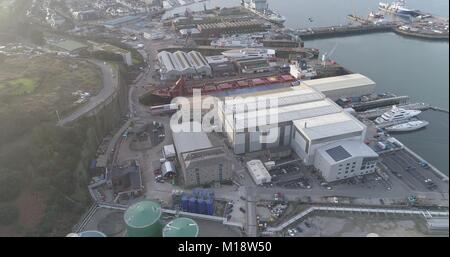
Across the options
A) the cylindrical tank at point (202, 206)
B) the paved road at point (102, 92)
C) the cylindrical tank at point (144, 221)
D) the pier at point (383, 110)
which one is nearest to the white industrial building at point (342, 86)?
the pier at point (383, 110)

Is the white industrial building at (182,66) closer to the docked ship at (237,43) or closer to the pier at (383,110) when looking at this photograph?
the docked ship at (237,43)

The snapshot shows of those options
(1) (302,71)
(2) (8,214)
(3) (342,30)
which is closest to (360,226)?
(2) (8,214)

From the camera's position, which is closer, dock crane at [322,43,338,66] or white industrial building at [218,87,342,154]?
white industrial building at [218,87,342,154]

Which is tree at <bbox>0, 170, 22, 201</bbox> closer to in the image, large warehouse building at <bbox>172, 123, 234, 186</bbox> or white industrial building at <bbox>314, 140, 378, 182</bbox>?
large warehouse building at <bbox>172, 123, 234, 186</bbox>

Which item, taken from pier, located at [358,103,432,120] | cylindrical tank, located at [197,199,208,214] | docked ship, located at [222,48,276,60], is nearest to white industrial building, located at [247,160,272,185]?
cylindrical tank, located at [197,199,208,214]

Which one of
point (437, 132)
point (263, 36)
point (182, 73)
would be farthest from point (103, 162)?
point (263, 36)

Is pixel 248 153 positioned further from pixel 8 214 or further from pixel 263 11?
pixel 263 11
